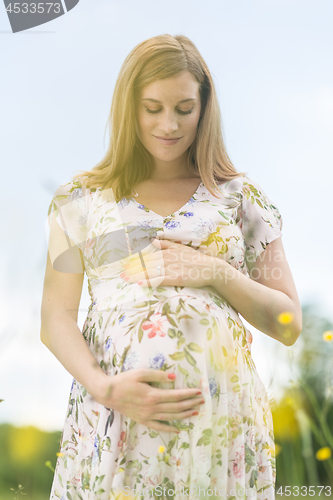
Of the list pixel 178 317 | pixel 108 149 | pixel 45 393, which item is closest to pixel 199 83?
pixel 108 149

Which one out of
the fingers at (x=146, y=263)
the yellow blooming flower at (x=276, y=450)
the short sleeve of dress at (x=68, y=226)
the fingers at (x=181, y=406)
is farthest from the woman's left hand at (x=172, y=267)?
the yellow blooming flower at (x=276, y=450)

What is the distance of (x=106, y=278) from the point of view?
34.9 inches

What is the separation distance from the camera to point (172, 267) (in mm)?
841

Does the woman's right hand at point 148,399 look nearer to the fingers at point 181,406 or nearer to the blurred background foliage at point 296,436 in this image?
the fingers at point 181,406

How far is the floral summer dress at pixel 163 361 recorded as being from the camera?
740mm

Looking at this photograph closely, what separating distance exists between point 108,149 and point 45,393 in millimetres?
559

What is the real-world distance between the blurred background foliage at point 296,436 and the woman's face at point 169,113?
0.46 meters

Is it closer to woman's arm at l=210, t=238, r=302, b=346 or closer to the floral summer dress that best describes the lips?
the floral summer dress

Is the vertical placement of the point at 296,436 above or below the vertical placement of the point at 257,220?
below

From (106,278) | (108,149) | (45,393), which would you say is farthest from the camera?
(108,149)

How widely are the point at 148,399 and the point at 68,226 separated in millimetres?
380

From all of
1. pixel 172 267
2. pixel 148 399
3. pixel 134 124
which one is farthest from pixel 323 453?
pixel 134 124

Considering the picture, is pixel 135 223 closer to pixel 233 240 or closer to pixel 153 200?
pixel 153 200

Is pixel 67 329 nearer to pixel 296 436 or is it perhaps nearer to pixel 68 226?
pixel 68 226
